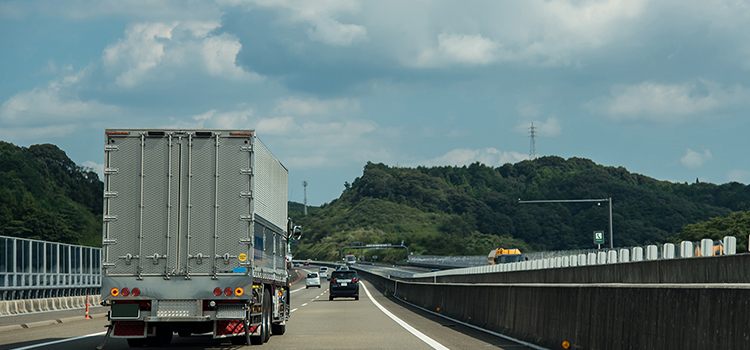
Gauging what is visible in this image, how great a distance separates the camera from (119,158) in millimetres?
13086

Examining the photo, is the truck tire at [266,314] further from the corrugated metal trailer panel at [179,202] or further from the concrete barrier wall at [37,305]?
the concrete barrier wall at [37,305]

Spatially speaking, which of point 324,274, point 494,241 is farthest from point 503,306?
point 494,241

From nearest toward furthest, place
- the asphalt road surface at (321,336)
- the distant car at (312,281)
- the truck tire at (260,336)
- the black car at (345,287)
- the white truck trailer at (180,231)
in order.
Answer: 1. the white truck trailer at (180,231)
2. the asphalt road surface at (321,336)
3. the truck tire at (260,336)
4. the black car at (345,287)
5. the distant car at (312,281)

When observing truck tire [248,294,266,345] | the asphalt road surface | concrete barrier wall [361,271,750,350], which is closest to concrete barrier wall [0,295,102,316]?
the asphalt road surface

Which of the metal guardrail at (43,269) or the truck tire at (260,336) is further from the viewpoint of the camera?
the metal guardrail at (43,269)

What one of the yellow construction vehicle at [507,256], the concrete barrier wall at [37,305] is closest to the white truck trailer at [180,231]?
the concrete barrier wall at [37,305]

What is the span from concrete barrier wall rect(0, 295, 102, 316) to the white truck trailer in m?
11.4

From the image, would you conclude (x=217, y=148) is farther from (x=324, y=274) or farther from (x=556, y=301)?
(x=324, y=274)

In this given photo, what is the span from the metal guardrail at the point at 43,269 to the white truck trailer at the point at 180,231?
17.2 m

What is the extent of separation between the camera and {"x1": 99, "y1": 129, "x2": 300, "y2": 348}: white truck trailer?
12.7 meters

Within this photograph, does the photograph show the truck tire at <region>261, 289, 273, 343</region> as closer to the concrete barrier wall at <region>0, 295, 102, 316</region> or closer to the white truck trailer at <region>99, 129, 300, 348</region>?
the white truck trailer at <region>99, 129, 300, 348</region>

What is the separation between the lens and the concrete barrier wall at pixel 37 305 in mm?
24141

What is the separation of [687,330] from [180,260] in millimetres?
8134

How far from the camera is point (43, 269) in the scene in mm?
32406
